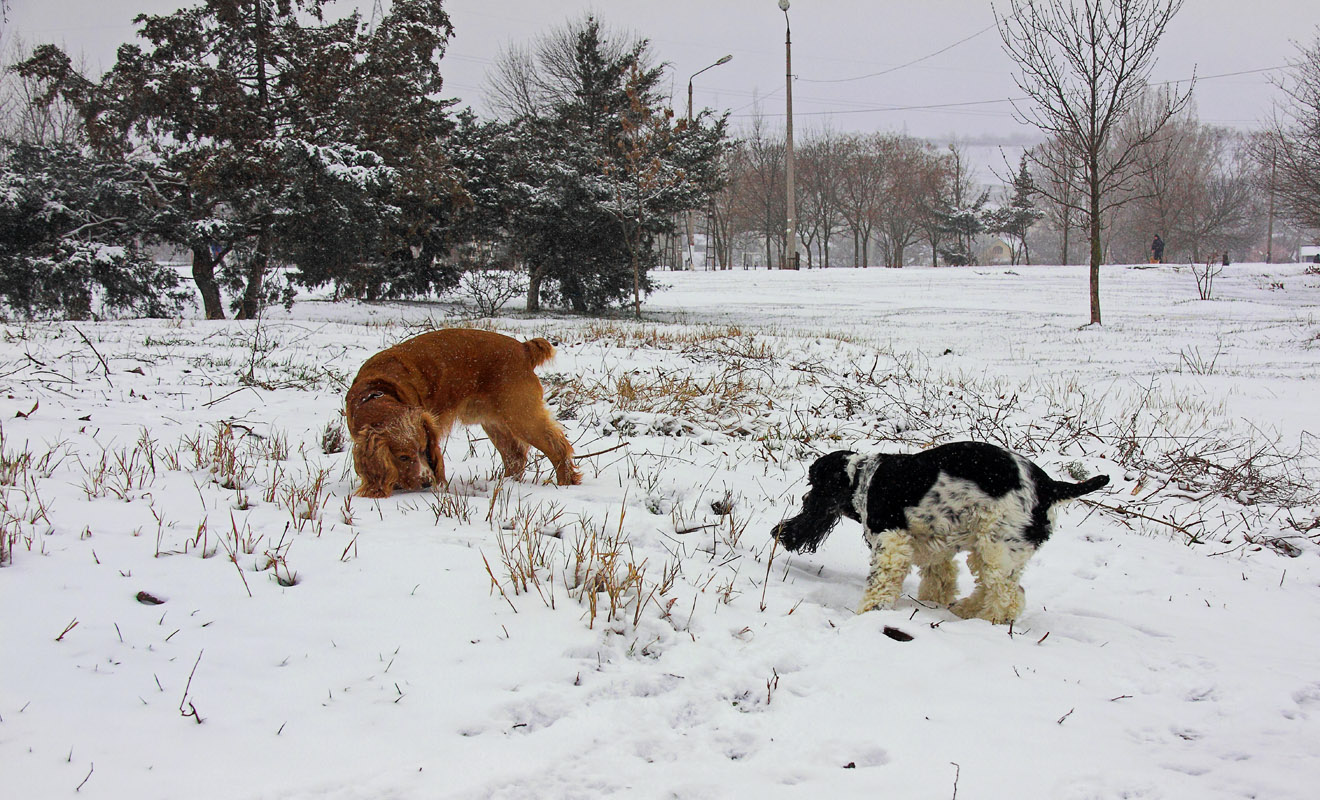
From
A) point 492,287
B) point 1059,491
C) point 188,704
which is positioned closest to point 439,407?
point 188,704

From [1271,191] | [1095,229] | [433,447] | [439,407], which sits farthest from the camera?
[1271,191]

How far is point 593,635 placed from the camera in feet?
7.54

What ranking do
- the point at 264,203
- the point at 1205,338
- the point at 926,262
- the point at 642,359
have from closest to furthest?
1. the point at 642,359
2. the point at 1205,338
3. the point at 264,203
4. the point at 926,262

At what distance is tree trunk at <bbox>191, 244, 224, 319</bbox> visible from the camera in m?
16.4

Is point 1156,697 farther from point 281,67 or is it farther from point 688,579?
point 281,67

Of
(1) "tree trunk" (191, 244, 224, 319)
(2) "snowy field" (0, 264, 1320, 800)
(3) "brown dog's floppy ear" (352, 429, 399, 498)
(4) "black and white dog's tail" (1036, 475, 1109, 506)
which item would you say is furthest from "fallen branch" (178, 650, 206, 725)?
(1) "tree trunk" (191, 244, 224, 319)

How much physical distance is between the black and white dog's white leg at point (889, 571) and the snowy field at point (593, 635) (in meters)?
0.09

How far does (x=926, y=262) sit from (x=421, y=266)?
79333 millimetres

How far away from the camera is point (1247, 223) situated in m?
61.2

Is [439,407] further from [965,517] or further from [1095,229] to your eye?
[1095,229]

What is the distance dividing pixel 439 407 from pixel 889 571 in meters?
2.47

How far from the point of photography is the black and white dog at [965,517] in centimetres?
261

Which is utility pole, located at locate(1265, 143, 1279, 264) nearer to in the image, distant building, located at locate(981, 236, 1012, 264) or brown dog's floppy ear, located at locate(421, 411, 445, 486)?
brown dog's floppy ear, located at locate(421, 411, 445, 486)

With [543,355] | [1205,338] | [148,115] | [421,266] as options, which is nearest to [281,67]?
[148,115]
